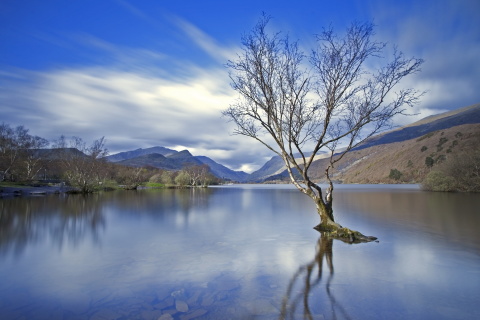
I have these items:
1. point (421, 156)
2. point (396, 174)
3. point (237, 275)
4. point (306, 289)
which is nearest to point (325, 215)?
point (237, 275)

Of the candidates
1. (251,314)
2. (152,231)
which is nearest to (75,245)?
(152,231)

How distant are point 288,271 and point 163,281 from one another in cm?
328

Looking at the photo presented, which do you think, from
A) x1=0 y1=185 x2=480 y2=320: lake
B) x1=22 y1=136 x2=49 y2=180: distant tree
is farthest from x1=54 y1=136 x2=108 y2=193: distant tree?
x1=0 y1=185 x2=480 y2=320: lake

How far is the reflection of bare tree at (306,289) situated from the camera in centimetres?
511

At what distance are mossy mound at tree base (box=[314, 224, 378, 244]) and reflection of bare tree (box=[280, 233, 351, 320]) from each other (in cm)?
272

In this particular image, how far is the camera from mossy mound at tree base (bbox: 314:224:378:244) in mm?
11923

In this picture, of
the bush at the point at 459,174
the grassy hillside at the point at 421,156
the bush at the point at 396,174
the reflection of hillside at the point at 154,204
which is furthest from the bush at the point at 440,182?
the bush at the point at 396,174

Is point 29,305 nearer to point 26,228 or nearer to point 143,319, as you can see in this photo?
point 143,319

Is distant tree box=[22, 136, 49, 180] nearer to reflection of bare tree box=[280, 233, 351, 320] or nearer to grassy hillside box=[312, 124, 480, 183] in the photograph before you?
reflection of bare tree box=[280, 233, 351, 320]

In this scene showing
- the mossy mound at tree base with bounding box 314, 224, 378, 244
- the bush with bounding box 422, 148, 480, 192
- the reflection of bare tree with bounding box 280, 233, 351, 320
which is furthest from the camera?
the bush with bounding box 422, 148, 480, 192

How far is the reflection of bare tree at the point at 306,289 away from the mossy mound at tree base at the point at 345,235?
2.72 metres

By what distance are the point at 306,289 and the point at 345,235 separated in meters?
6.89

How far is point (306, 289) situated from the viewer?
632 cm

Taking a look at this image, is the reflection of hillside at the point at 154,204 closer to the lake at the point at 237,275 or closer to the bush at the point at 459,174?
the lake at the point at 237,275
